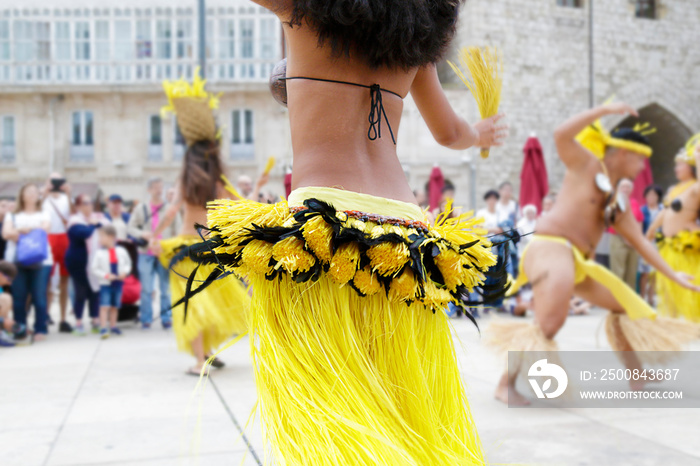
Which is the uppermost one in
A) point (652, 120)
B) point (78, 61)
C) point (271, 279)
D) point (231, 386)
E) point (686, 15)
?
point (686, 15)

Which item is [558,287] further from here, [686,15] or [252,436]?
[686,15]

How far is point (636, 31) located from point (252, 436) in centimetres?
2565

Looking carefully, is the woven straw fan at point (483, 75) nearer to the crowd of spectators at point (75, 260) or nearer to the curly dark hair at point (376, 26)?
the curly dark hair at point (376, 26)

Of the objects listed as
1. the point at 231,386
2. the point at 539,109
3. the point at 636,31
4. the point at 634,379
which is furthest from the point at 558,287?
the point at 636,31

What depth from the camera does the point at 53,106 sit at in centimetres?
2503

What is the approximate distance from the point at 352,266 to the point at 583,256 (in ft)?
9.62

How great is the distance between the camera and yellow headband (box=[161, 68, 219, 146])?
5.22m

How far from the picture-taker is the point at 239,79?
25156 millimetres

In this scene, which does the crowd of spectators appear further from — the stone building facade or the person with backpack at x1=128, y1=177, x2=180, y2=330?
the stone building facade

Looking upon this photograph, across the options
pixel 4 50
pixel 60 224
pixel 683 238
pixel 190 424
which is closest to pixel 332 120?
pixel 190 424

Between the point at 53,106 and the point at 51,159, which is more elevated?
the point at 53,106

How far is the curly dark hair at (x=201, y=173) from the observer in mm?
5461

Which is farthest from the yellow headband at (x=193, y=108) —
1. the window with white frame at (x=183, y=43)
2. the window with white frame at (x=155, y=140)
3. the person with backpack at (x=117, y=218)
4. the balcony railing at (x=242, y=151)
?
the window with white frame at (x=183, y=43)

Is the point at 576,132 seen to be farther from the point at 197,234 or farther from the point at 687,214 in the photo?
the point at 687,214
